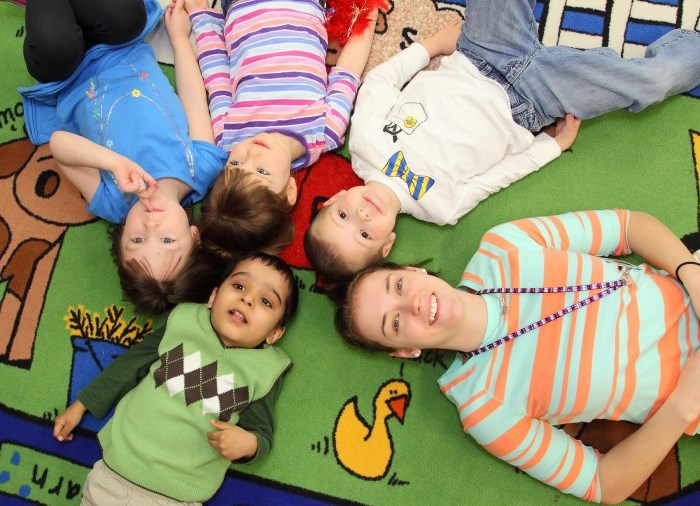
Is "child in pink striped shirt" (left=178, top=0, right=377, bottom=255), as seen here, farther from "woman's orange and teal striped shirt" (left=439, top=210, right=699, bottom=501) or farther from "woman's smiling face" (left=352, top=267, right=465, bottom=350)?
"woman's orange and teal striped shirt" (left=439, top=210, right=699, bottom=501)

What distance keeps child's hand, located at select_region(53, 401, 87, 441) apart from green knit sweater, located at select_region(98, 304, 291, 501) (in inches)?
3.3

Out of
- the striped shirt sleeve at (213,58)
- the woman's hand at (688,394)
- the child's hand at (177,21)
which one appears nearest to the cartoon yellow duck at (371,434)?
the woman's hand at (688,394)

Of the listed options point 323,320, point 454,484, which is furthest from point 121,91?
point 454,484

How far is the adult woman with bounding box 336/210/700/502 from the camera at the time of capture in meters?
1.23

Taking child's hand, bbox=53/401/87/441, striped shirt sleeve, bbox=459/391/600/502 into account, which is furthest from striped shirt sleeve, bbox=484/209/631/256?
child's hand, bbox=53/401/87/441

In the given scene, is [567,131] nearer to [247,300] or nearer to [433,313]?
[433,313]

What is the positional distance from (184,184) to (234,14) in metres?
0.49

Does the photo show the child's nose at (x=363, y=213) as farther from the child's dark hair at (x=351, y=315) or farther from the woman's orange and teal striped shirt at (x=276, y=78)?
the woman's orange and teal striped shirt at (x=276, y=78)

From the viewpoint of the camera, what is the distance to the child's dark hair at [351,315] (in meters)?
1.29

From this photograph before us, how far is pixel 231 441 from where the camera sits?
4.18 ft

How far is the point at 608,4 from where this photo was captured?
5.19 feet

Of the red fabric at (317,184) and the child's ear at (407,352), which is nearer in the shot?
the child's ear at (407,352)

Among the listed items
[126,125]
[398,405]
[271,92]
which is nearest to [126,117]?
[126,125]

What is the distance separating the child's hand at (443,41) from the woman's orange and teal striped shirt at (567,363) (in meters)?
0.60
